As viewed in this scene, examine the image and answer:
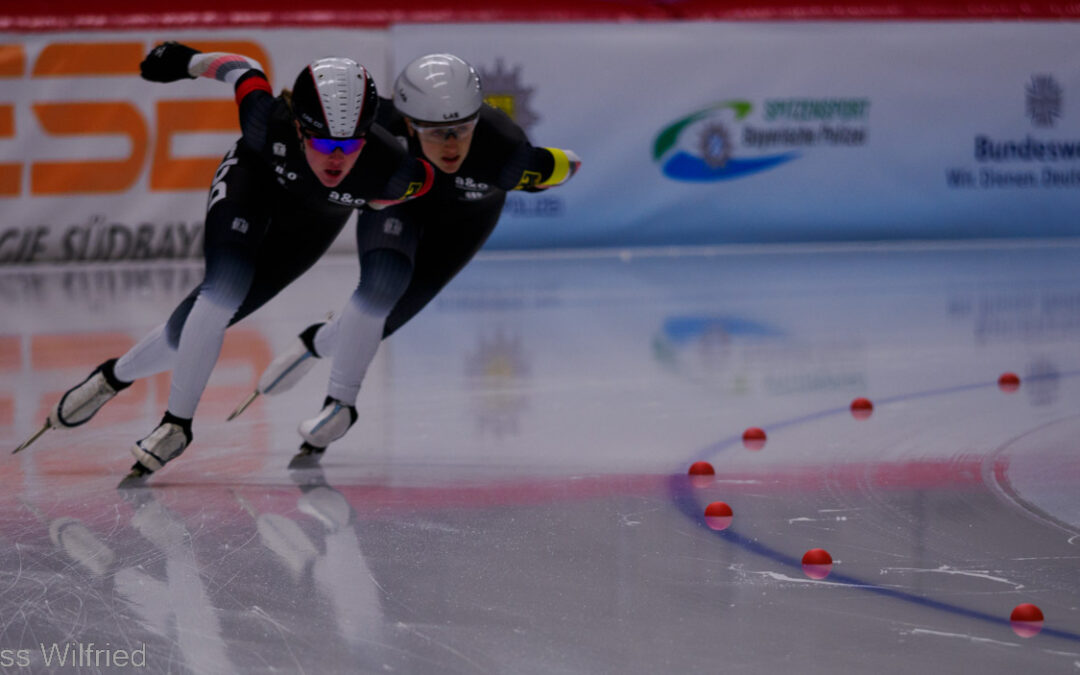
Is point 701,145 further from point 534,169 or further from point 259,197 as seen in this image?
point 259,197

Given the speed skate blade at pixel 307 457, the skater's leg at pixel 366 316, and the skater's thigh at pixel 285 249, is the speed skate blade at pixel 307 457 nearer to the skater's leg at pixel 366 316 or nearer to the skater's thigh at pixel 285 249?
the skater's leg at pixel 366 316

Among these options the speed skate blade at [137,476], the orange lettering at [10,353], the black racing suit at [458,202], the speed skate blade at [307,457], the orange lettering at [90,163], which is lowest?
the speed skate blade at [137,476]

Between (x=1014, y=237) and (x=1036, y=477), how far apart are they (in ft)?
27.1

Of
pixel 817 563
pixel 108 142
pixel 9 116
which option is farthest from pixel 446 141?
pixel 9 116

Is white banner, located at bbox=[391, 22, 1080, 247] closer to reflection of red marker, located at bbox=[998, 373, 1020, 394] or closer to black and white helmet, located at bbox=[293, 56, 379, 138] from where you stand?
reflection of red marker, located at bbox=[998, 373, 1020, 394]

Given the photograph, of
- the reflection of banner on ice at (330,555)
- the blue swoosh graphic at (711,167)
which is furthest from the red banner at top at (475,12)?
the reflection of banner on ice at (330,555)

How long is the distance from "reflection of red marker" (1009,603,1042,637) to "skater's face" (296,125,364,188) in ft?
6.27

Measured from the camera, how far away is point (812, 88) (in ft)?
35.2

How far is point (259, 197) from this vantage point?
3.62 m

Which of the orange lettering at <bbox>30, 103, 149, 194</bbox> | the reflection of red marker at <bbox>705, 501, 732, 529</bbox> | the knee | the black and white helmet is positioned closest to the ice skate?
the knee

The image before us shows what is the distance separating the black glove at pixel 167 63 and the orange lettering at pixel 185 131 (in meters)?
6.54

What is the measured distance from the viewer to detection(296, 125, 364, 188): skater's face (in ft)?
10.9

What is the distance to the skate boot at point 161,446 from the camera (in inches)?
138

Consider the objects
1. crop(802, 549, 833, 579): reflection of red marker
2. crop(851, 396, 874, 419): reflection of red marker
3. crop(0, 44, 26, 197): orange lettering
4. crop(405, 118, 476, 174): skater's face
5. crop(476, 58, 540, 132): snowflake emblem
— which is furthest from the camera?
crop(476, 58, 540, 132): snowflake emblem
